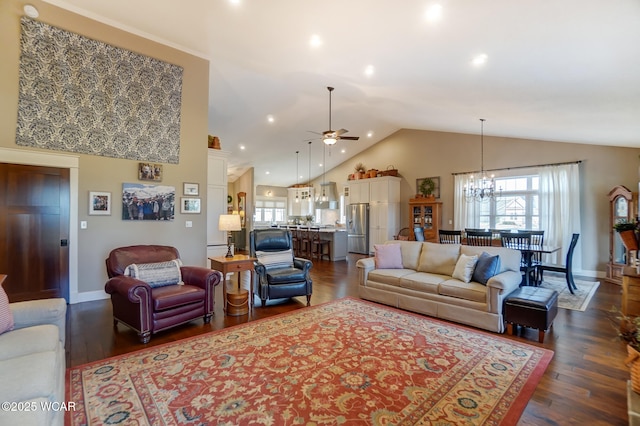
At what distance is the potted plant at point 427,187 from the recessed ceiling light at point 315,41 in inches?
236

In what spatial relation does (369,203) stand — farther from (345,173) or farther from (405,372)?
(405,372)

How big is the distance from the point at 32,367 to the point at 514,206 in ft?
28.2

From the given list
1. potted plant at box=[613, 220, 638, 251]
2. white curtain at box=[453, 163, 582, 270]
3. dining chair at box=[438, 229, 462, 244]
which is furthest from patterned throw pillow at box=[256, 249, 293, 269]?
white curtain at box=[453, 163, 582, 270]

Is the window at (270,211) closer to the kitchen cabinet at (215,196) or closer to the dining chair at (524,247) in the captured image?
the kitchen cabinet at (215,196)

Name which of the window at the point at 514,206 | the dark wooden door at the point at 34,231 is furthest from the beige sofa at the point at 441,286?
the dark wooden door at the point at 34,231

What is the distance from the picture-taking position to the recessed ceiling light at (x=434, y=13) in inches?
105

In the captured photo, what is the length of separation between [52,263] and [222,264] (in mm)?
2577

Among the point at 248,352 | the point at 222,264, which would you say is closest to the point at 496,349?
the point at 248,352

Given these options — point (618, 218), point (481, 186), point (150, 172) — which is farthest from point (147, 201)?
point (618, 218)

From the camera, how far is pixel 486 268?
3.61 meters

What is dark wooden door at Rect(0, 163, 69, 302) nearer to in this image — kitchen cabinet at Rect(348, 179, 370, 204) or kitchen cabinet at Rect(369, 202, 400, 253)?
kitchen cabinet at Rect(369, 202, 400, 253)

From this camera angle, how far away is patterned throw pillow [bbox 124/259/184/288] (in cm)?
344

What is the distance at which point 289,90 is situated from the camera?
6207 mm

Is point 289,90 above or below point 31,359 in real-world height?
above
